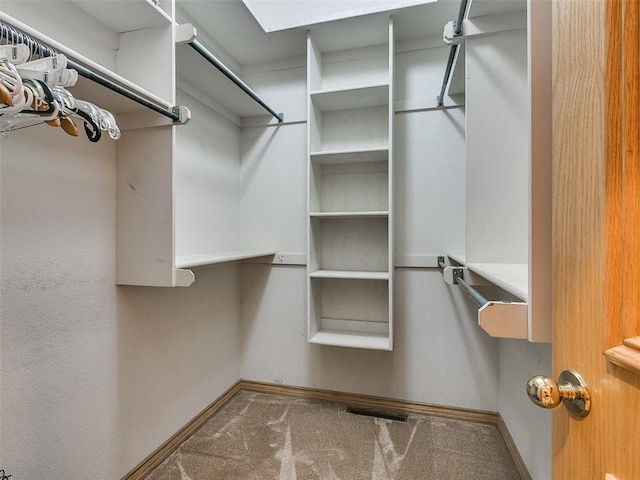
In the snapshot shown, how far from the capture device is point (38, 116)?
74 cm

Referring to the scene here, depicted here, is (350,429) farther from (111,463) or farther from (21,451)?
(21,451)

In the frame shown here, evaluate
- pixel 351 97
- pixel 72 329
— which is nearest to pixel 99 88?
pixel 72 329

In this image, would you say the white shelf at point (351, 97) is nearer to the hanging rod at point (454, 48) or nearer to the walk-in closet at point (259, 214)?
the walk-in closet at point (259, 214)

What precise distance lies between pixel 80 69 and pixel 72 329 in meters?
0.90

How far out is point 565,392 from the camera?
1.49ft

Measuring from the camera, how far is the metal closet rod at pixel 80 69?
2.33 feet

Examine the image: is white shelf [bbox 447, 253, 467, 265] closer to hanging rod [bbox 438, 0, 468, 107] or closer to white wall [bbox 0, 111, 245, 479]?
hanging rod [bbox 438, 0, 468, 107]

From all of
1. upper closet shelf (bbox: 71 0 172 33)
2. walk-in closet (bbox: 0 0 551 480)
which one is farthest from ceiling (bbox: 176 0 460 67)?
upper closet shelf (bbox: 71 0 172 33)

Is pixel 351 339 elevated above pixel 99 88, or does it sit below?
below

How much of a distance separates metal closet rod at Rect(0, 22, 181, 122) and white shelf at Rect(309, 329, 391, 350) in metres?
1.40

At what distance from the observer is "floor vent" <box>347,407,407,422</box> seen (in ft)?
6.31

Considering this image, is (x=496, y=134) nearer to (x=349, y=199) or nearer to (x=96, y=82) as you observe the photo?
(x=349, y=199)

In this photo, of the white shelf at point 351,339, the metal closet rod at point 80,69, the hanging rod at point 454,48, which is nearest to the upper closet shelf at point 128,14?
the metal closet rod at point 80,69

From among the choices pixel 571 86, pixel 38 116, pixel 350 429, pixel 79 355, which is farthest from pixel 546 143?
pixel 350 429
